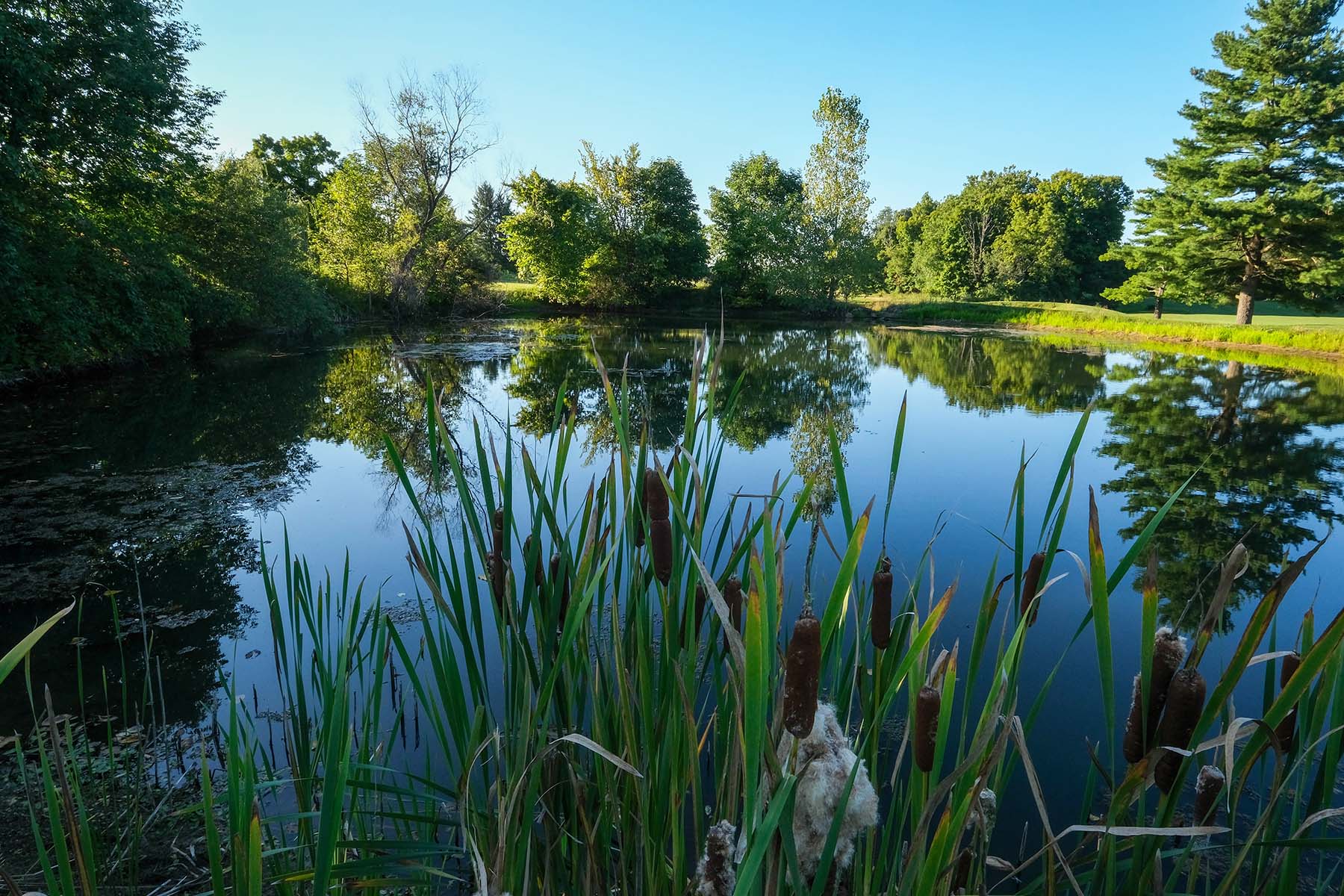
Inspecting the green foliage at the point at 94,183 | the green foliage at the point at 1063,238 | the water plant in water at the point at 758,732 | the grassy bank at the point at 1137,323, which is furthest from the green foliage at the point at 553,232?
the water plant in water at the point at 758,732

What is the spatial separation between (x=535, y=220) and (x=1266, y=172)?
1154 inches

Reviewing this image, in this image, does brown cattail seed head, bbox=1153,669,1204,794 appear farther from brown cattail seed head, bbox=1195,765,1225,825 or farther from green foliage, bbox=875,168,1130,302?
green foliage, bbox=875,168,1130,302

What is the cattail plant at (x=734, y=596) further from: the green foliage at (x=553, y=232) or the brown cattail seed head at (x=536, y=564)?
the green foliage at (x=553, y=232)

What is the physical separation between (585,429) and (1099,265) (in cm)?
4716

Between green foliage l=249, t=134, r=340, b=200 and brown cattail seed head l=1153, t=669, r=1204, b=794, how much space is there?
42937mm

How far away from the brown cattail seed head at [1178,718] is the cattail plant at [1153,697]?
0.01 m

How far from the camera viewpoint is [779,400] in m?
12.5

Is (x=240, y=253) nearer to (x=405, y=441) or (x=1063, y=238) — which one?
(x=405, y=441)

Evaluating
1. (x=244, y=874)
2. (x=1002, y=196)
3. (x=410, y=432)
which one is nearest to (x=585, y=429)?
(x=410, y=432)

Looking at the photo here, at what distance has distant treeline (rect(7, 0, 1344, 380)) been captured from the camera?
10.6 metres

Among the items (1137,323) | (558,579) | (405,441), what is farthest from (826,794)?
(1137,323)

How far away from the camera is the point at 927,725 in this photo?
78cm

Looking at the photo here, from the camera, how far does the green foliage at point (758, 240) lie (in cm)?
3422

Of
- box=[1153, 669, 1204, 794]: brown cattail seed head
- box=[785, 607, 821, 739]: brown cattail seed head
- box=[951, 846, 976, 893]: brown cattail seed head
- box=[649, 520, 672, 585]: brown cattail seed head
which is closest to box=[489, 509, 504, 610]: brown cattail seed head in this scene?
box=[649, 520, 672, 585]: brown cattail seed head
